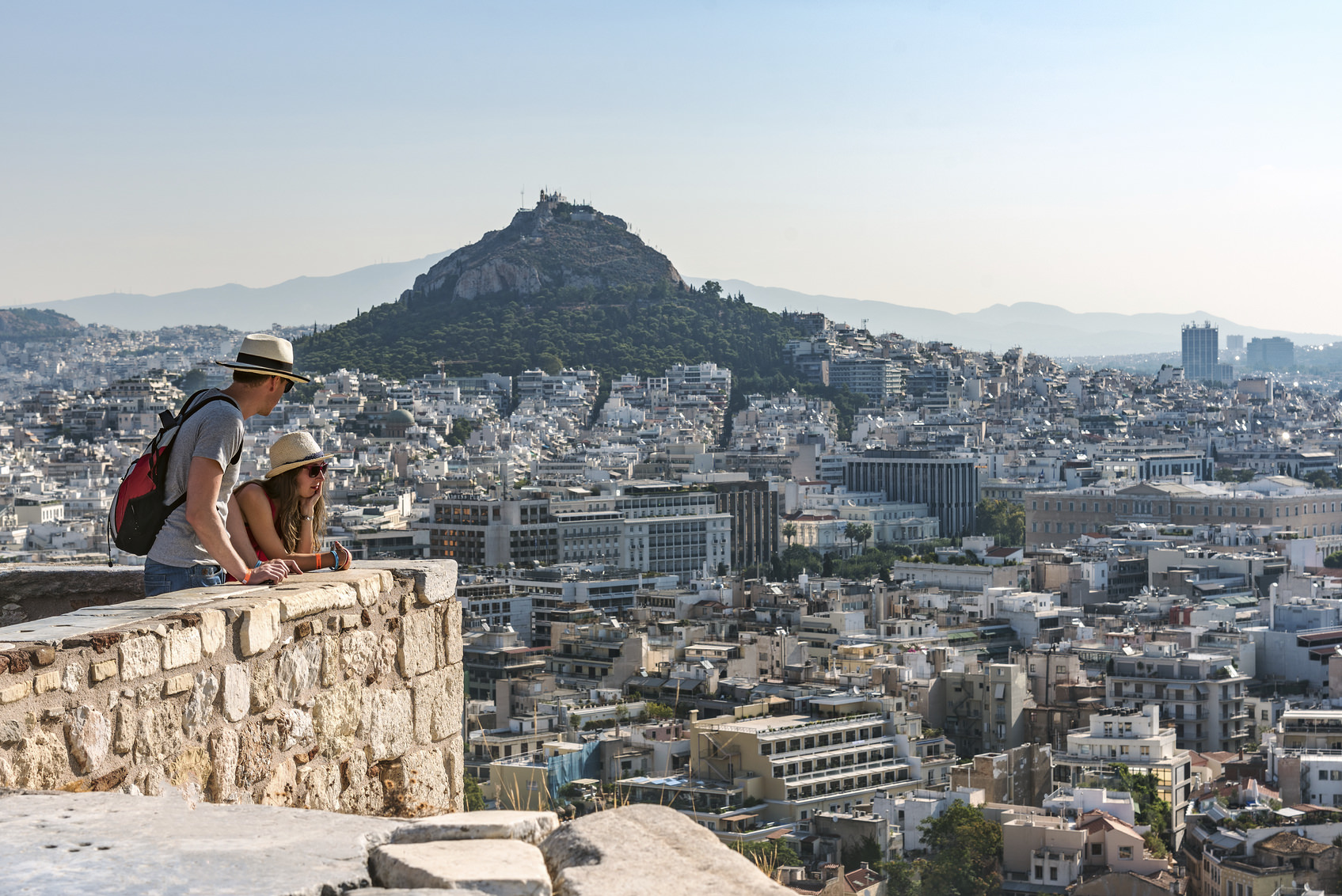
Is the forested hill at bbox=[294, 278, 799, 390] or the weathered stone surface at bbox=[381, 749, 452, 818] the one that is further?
the forested hill at bbox=[294, 278, 799, 390]

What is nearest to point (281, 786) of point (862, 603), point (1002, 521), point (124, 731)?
point (124, 731)

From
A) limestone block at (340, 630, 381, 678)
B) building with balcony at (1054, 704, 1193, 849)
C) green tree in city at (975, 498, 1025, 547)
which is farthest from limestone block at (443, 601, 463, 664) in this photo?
green tree in city at (975, 498, 1025, 547)

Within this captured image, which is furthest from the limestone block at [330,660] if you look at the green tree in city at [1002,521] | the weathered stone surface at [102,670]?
the green tree in city at [1002,521]

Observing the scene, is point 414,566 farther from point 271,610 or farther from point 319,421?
point 319,421

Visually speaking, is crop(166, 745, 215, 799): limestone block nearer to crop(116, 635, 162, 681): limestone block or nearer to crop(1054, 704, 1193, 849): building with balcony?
crop(116, 635, 162, 681): limestone block

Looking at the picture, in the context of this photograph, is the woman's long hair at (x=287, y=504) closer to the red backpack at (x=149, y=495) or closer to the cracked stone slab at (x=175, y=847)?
the red backpack at (x=149, y=495)

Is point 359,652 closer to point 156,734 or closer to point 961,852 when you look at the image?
point 156,734
